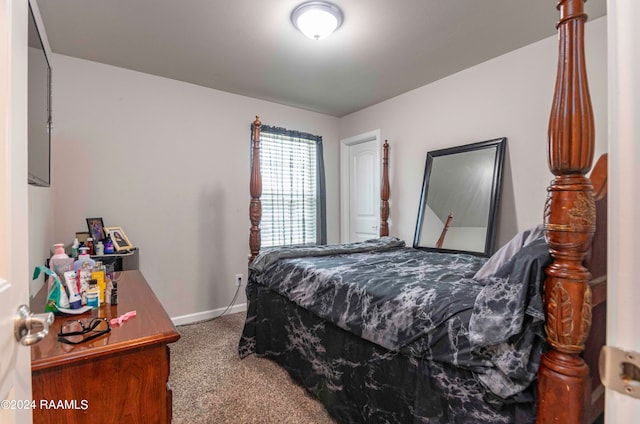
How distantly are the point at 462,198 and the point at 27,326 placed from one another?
2992 millimetres

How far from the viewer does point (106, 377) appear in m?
0.95

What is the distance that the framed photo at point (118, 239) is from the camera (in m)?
2.56

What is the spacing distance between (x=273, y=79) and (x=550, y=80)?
2392mm

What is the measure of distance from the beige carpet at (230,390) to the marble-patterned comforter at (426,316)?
0.54 ft

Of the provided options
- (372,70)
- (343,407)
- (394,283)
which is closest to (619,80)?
(394,283)

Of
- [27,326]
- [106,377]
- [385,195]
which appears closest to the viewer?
[27,326]

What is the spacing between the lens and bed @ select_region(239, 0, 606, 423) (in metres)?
0.82

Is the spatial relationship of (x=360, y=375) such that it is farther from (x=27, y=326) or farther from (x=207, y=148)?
(x=207, y=148)

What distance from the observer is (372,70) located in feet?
9.50

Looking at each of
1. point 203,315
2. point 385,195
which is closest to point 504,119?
point 385,195

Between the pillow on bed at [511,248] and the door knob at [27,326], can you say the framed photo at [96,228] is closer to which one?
the door knob at [27,326]

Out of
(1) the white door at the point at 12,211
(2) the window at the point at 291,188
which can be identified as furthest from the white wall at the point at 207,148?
(1) the white door at the point at 12,211

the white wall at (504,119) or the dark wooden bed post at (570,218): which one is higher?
the white wall at (504,119)

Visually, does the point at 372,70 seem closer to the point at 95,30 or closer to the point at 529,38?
the point at 529,38
